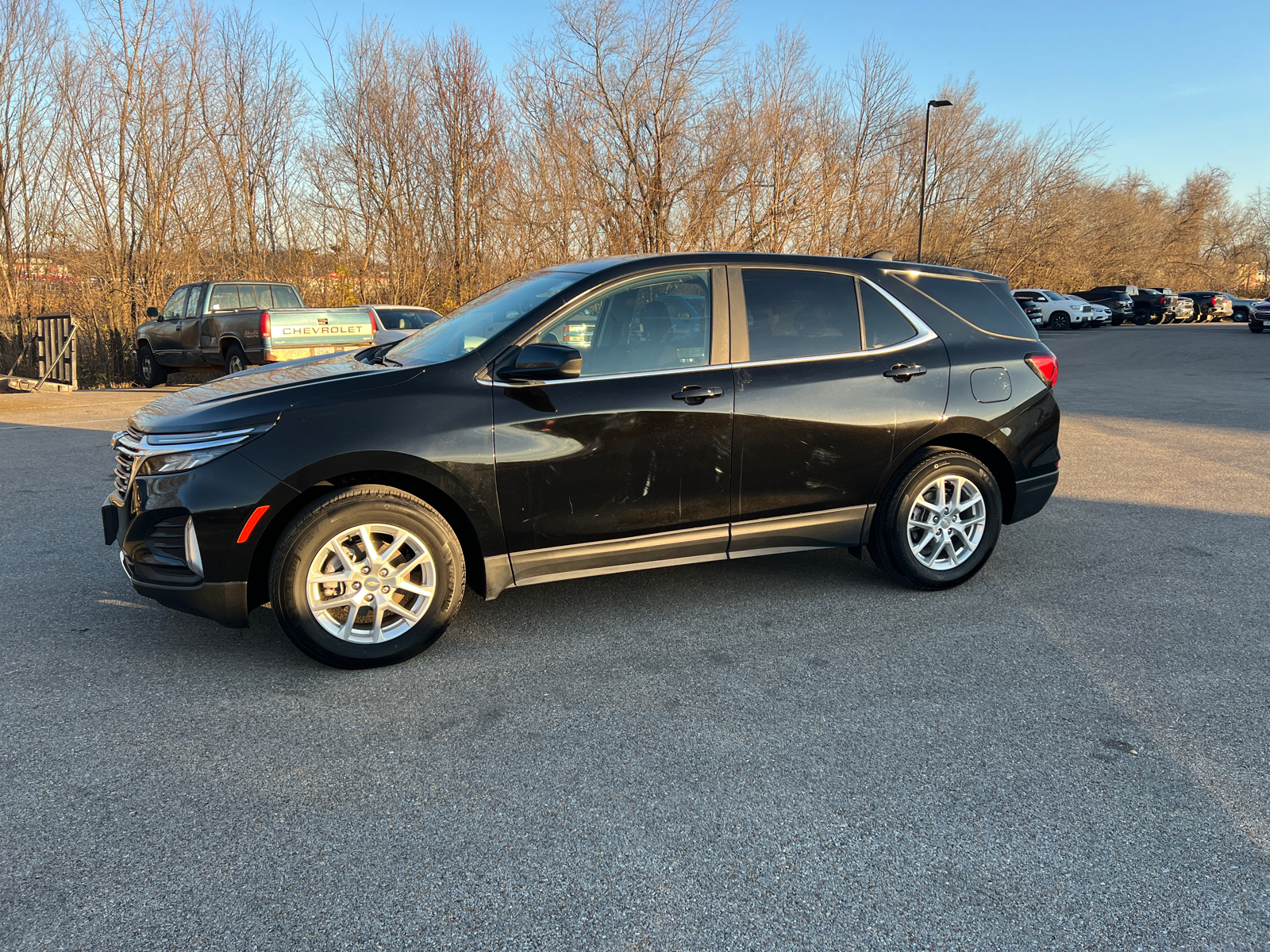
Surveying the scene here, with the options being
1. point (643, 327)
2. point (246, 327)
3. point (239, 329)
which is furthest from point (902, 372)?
point (239, 329)

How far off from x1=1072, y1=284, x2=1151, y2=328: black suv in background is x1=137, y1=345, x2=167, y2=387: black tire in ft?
147

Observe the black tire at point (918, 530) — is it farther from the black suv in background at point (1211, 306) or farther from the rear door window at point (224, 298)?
the black suv in background at point (1211, 306)

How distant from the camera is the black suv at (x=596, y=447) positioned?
3.68m

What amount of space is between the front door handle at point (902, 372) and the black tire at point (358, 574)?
2459mm

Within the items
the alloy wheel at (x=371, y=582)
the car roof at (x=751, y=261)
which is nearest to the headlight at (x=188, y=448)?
the alloy wheel at (x=371, y=582)

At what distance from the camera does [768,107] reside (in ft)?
83.3

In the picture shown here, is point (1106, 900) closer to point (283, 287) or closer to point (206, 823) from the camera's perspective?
point (206, 823)

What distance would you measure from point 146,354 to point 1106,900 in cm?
1920

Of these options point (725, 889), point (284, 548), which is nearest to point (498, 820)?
point (725, 889)

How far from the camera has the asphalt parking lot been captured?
90.7 inches

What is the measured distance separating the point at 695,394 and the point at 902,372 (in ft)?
4.10

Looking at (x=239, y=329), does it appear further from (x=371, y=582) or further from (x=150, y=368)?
(x=371, y=582)

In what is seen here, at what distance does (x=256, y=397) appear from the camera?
3791 millimetres

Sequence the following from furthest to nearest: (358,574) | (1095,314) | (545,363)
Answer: (1095,314) < (545,363) < (358,574)
